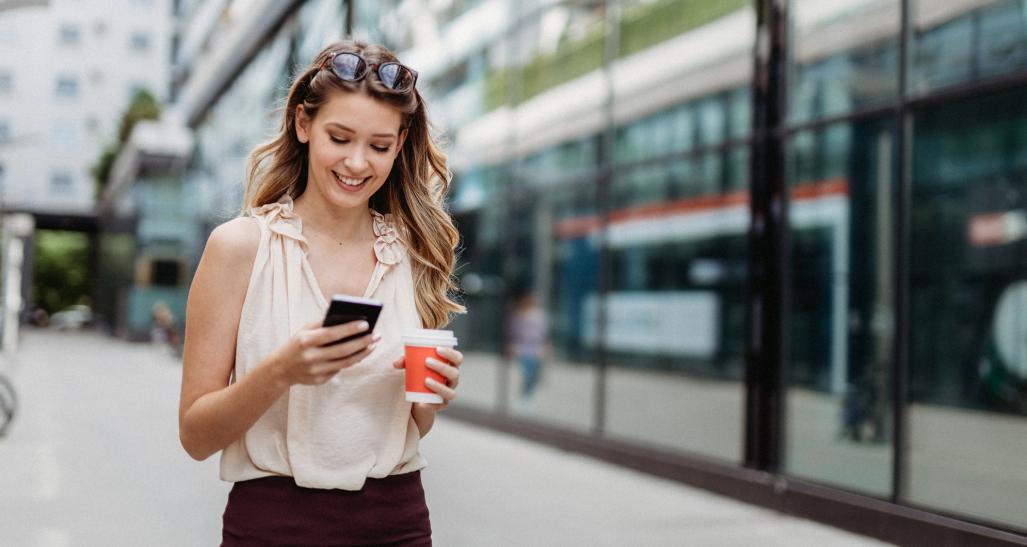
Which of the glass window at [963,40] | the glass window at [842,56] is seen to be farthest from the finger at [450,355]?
the glass window at [842,56]

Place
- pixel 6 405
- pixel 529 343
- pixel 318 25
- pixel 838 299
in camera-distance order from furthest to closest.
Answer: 1. pixel 318 25
2. pixel 529 343
3. pixel 6 405
4. pixel 838 299

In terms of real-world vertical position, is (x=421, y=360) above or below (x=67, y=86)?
below

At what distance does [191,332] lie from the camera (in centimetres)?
182

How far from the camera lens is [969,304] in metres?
9.07

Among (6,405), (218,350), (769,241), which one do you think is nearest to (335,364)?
(218,350)

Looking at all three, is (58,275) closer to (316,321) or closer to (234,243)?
(234,243)

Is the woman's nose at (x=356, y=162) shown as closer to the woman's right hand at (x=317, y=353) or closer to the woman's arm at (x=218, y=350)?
the woman's arm at (x=218, y=350)

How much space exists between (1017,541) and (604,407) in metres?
5.60

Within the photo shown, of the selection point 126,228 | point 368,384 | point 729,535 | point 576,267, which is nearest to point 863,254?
point 729,535

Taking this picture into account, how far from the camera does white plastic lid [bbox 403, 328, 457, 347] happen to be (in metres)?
1.82

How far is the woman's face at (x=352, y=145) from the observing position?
6.22ft

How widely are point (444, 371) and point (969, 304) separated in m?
8.23

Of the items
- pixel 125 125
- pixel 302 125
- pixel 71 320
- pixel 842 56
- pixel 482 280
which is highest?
pixel 125 125

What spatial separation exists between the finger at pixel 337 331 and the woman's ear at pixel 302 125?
1.67ft
